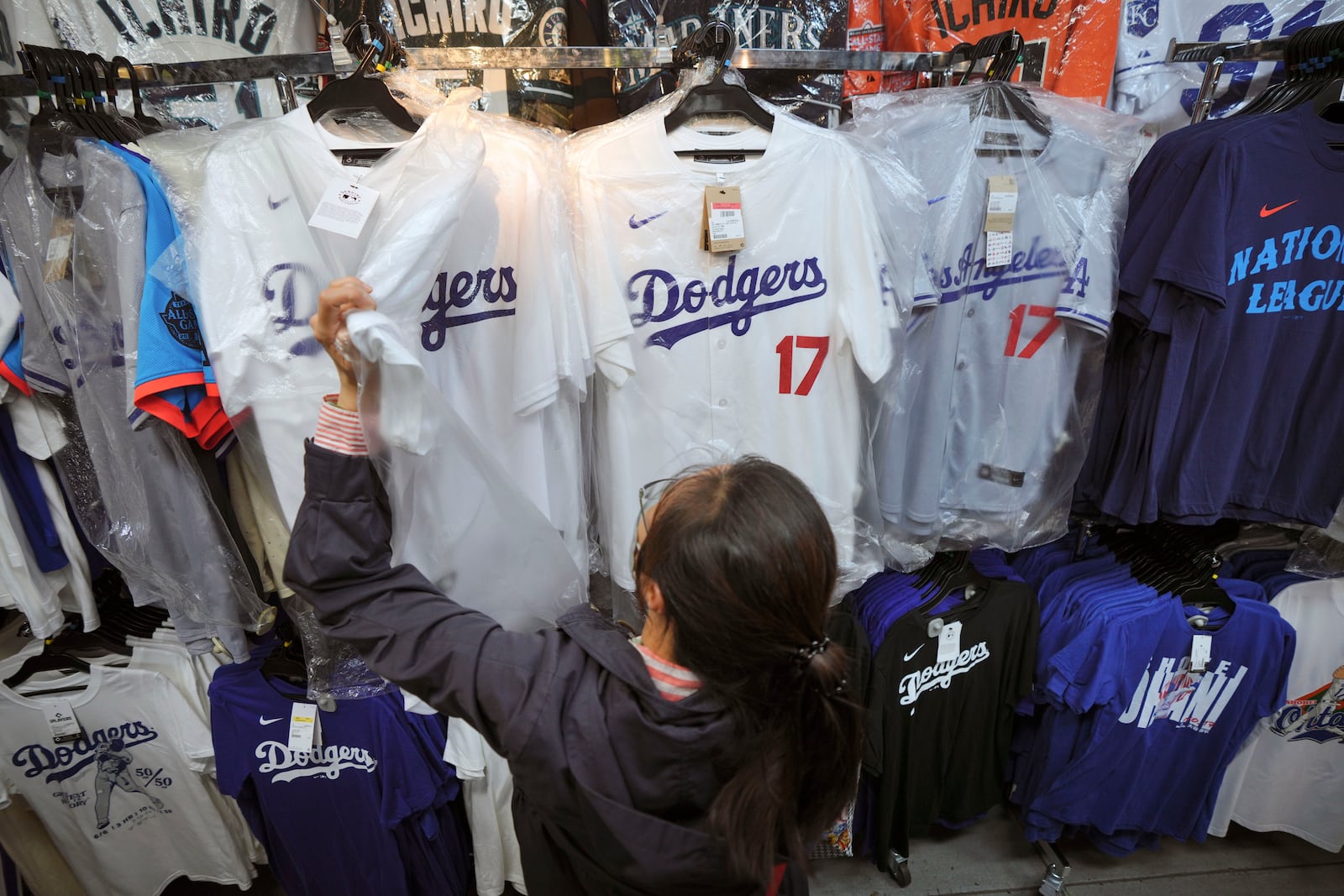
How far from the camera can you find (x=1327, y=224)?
1377 millimetres

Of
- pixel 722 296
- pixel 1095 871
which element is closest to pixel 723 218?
pixel 722 296

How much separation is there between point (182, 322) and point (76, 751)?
1.27 m

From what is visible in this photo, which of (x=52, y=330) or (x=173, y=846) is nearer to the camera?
(x=52, y=330)

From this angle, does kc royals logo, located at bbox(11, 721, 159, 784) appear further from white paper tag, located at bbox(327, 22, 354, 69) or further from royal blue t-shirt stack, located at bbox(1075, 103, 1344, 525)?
royal blue t-shirt stack, located at bbox(1075, 103, 1344, 525)

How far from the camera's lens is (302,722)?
5.15ft

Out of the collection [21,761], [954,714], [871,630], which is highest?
[871,630]

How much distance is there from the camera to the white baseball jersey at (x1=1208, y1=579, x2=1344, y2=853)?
1.80m

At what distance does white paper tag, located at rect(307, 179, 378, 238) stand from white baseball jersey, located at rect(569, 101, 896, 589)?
1.26ft

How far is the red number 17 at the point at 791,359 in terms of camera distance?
136 cm

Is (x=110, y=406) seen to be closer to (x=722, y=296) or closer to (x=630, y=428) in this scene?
(x=630, y=428)

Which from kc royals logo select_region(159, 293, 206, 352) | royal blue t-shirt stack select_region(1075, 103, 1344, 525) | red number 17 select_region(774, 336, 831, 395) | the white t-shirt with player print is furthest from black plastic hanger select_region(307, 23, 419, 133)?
royal blue t-shirt stack select_region(1075, 103, 1344, 525)

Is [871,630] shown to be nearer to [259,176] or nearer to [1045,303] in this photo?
[1045,303]

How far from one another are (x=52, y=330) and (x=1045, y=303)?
6.27ft

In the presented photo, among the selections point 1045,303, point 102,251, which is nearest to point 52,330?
point 102,251
